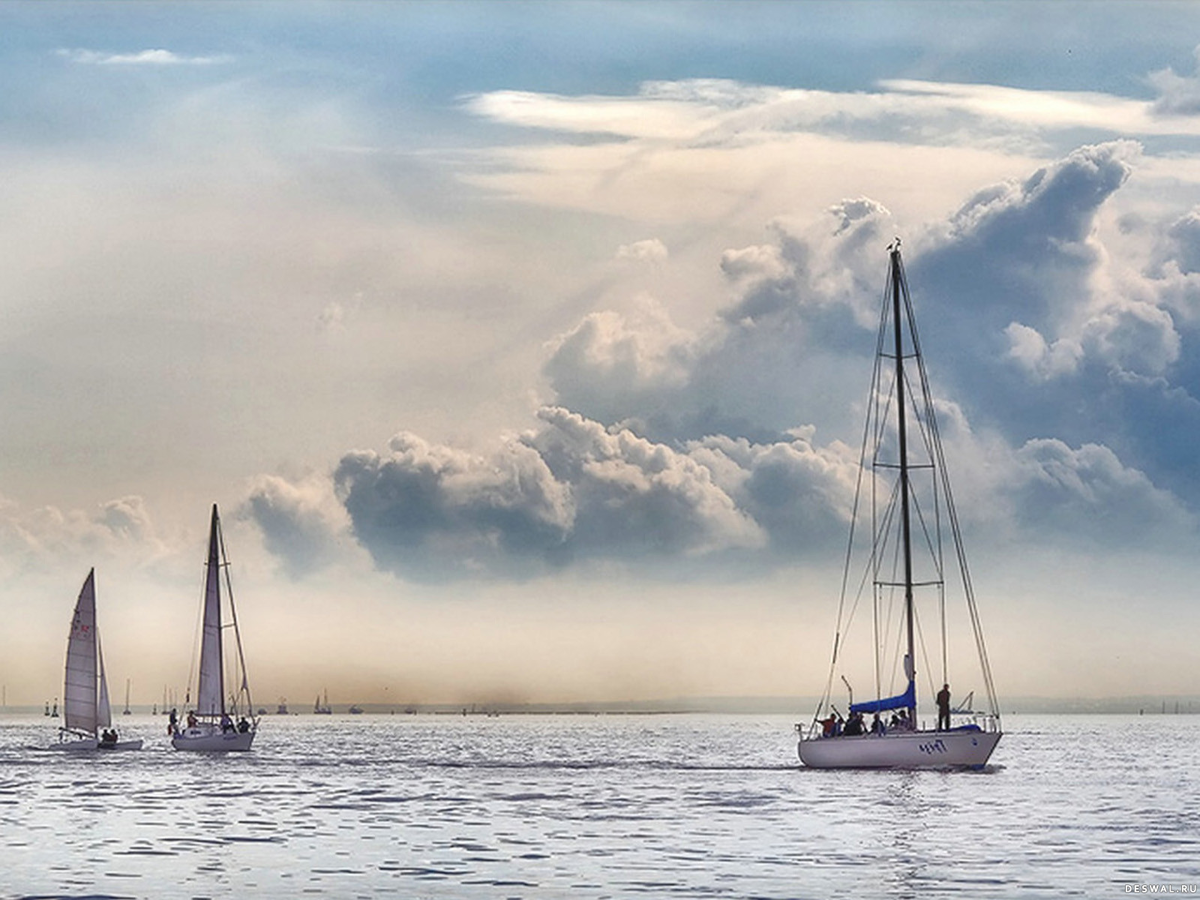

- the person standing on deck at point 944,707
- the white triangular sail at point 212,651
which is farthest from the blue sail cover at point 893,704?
the white triangular sail at point 212,651

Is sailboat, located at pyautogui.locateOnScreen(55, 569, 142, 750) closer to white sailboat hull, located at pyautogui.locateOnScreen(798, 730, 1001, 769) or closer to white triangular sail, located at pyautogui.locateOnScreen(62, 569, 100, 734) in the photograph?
white triangular sail, located at pyautogui.locateOnScreen(62, 569, 100, 734)

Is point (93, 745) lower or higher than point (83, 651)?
lower

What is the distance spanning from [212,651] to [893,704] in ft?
216

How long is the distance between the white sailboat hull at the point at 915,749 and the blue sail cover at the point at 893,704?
8.56 ft

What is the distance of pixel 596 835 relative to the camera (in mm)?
71000

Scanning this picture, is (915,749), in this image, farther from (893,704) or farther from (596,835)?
(596,835)

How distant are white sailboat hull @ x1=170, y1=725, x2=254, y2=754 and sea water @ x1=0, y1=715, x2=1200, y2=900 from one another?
3067cm

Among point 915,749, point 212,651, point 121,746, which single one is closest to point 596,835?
point 915,749

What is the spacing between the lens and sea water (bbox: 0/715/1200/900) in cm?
5434

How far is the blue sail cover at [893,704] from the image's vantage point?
10812cm

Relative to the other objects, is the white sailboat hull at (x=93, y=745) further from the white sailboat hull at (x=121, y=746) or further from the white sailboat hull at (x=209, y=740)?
the white sailboat hull at (x=209, y=740)

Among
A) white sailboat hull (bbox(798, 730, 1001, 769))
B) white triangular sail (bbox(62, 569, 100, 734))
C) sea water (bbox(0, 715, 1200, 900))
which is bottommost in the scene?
sea water (bbox(0, 715, 1200, 900))

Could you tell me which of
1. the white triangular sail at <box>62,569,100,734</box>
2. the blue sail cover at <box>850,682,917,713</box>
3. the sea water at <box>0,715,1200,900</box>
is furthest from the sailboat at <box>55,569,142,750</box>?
the blue sail cover at <box>850,682,917,713</box>

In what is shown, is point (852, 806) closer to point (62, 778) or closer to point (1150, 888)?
point (1150, 888)
